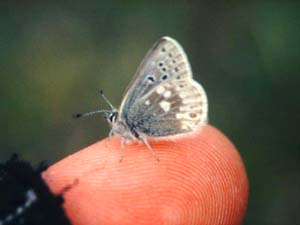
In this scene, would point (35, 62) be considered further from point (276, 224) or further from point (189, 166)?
point (189, 166)

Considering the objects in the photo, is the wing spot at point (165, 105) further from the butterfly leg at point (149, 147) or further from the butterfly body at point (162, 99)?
the butterfly leg at point (149, 147)

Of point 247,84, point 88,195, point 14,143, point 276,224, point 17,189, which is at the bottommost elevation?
point 276,224

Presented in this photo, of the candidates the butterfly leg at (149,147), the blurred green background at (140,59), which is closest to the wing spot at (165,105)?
the butterfly leg at (149,147)

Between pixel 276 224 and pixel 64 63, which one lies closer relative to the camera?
pixel 276 224

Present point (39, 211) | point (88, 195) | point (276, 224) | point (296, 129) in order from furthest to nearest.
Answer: point (296, 129) → point (276, 224) → point (88, 195) → point (39, 211)

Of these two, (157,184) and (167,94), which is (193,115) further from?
(157,184)

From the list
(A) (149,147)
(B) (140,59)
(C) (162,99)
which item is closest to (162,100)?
(C) (162,99)

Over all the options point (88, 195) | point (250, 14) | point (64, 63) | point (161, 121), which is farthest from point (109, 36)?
point (88, 195)

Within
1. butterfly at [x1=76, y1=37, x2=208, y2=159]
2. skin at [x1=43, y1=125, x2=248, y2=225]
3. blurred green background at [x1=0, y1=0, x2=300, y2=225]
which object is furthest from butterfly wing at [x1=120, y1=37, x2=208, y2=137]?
blurred green background at [x1=0, y1=0, x2=300, y2=225]
